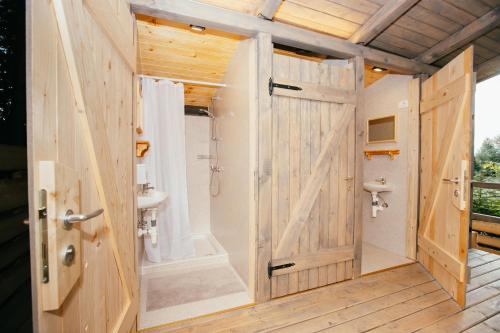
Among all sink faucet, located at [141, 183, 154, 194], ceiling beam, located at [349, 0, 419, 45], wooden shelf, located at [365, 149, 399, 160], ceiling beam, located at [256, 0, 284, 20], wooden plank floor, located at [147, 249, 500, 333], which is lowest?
wooden plank floor, located at [147, 249, 500, 333]

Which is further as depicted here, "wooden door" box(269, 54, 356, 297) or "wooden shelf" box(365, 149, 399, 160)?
"wooden shelf" box(365, 149, 399, 160)

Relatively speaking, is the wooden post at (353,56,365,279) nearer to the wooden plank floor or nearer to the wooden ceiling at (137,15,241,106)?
the wooden plank floor

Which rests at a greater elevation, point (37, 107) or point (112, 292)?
point (37, 107)

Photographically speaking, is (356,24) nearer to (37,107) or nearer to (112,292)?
(37,107)

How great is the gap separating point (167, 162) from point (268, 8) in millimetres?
1908

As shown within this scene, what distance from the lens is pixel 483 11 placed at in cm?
207

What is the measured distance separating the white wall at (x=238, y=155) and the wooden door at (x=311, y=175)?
0.21m

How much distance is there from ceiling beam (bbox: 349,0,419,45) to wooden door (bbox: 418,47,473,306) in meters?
0.66

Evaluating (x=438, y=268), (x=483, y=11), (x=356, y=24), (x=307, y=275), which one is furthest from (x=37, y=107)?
(x=483, y=11)

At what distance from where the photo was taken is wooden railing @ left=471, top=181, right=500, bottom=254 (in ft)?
9.41

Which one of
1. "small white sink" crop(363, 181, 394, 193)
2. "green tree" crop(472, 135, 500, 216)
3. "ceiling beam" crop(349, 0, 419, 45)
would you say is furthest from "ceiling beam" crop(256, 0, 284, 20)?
"green tree" crop(472, 135, 500, 216)

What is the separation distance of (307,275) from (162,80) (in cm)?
263

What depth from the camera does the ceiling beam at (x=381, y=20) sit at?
6.15ft

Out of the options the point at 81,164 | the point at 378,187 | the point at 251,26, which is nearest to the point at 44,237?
the point at 81,164
